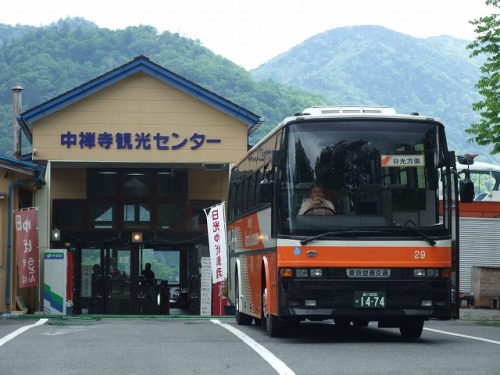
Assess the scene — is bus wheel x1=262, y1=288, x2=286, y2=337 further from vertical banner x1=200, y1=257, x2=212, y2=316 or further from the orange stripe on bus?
vertical banner x1=200, y1=257, x2=212, y2=316

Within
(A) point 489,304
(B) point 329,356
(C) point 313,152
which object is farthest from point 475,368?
(A) point 489,304

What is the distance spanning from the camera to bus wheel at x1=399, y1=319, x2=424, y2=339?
1588 centimetres

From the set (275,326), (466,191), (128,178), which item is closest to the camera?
(466,191)

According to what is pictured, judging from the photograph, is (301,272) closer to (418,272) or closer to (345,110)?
(418,272)

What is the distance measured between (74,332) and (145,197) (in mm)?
21672

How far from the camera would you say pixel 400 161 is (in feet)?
48.5

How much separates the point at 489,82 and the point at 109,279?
1955 cm

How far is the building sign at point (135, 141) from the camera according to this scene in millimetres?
34688

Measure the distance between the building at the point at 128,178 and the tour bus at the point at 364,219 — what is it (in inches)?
646

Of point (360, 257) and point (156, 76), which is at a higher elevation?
point (156, 76)

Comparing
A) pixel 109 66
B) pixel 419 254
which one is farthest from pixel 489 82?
pixel 109 66

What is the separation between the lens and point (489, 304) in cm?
3438

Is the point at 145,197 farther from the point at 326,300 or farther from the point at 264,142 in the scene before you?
the point at 326,300

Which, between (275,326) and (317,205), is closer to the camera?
(317,205)
